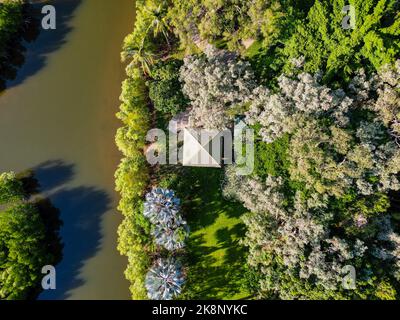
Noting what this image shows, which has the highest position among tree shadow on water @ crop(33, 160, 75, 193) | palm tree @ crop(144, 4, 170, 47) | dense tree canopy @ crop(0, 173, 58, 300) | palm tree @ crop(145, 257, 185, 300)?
palm tree @ crop(144, 4, 170, 47)

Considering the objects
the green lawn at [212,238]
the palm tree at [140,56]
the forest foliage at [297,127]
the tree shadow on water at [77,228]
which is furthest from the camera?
the tree shadow on water at [77,228]

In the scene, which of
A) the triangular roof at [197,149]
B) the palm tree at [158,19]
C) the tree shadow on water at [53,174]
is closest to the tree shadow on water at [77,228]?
the tree shadow on water at [53,174]

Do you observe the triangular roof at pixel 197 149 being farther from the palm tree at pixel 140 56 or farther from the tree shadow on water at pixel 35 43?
the tree shadow on water at pixel 35 43

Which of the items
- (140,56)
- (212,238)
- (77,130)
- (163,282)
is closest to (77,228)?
(77,130)

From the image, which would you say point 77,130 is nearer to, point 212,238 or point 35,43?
point 35,43

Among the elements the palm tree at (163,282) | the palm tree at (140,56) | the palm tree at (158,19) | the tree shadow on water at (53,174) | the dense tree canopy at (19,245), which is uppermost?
the palm tree at (158,19)

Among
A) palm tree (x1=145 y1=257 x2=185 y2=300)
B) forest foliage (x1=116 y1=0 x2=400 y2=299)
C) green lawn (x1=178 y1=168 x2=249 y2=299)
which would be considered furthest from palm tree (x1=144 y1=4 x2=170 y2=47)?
palm tree (x1=145 y1=257 x2=185 y2=300)

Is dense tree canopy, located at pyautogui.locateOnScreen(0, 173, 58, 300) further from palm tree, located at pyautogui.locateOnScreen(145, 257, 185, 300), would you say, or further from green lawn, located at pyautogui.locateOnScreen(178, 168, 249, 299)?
green lawn, located at pyautogui.locateOnScreen(178, 168, 249, 299)
